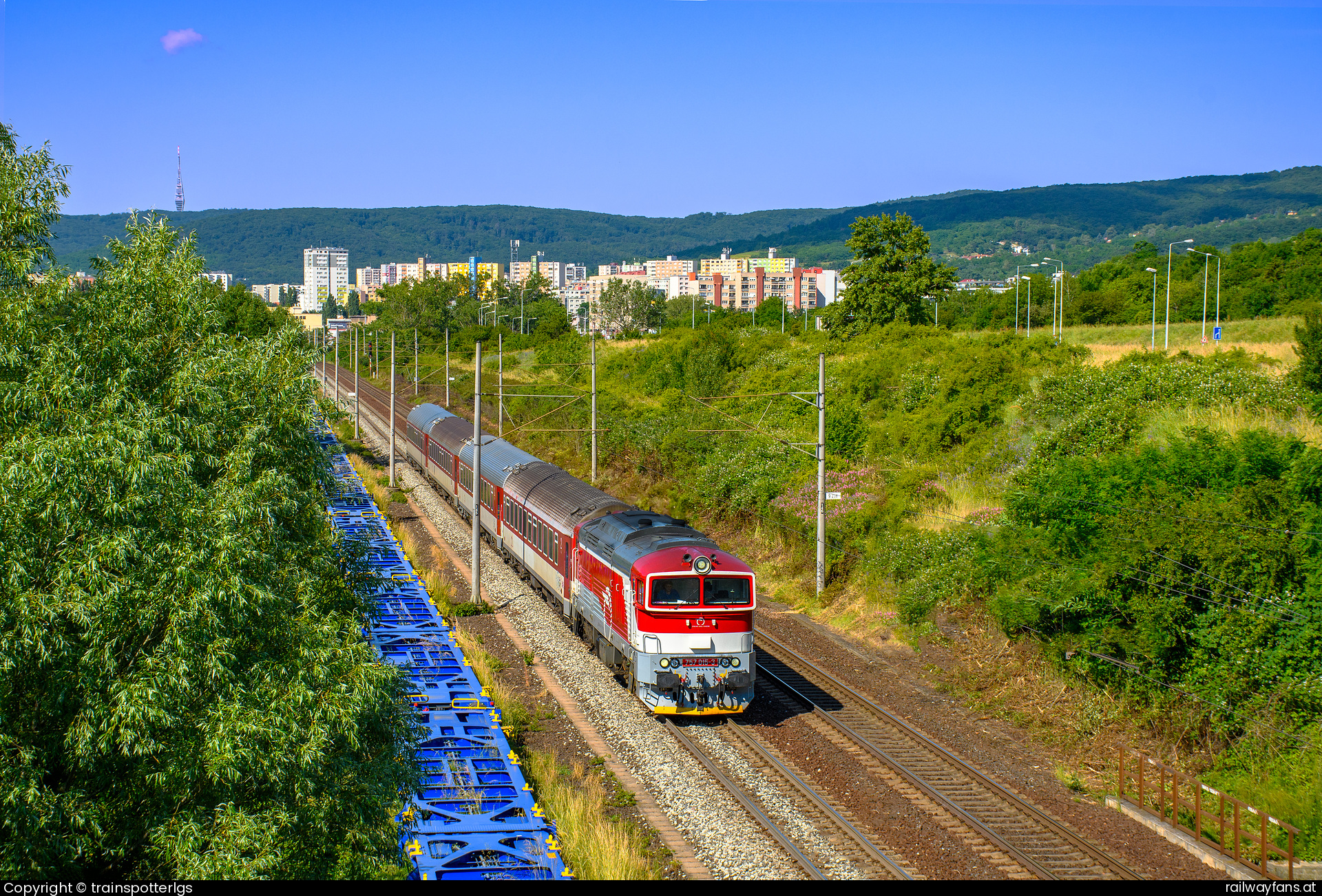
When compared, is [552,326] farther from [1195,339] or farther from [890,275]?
[1195,339]

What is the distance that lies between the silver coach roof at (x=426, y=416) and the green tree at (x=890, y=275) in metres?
23.1

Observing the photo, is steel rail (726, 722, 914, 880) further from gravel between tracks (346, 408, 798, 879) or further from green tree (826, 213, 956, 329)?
green tree (826, 213, 956, 329)

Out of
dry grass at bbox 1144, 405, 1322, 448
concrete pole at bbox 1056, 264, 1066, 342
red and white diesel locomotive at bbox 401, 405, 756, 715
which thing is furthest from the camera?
concrete pole at bbox 1056, 264, 1066, 342

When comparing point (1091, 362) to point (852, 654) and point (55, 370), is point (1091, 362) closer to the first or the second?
point (852, 654)

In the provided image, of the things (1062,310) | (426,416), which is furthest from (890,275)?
(426,416)

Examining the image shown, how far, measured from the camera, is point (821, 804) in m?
14.3

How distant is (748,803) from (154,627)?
27.7 feet

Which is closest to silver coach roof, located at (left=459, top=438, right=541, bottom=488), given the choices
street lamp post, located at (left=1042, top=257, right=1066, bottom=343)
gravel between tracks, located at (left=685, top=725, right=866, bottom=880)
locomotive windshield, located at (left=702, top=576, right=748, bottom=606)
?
locomotive windshield, located at (left=702, top=576, right=748, bottom=606)

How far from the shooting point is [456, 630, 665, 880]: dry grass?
39.8 feet

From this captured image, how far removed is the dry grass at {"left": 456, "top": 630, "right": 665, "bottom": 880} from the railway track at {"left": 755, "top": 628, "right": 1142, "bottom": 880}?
453 cm

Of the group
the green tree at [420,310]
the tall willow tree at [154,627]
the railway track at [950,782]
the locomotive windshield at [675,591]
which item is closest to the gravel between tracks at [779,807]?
the railway track at [950,782]

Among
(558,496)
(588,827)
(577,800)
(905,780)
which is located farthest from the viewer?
(558,496)

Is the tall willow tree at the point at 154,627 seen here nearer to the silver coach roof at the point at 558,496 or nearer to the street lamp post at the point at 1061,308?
the silver coach roof at the point at 558,496

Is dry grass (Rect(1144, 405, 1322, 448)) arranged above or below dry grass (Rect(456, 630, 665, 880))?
above
